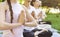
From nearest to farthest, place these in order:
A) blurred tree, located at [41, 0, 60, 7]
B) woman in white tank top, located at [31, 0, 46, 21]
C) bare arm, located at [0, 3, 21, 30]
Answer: bare arm, located at [0, 3, 21, 30]
woman in white tank top, located at [31, 0, 46, 21]
blurred tree, located at [41, 0, 60, 7]

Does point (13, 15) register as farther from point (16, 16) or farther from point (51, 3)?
point (51, 3)

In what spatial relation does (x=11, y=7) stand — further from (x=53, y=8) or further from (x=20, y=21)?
(x=53, y=8)

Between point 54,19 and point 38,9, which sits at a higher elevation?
point 38,9

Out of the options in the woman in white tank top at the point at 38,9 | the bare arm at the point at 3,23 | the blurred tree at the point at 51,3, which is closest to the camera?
the bare arm at the point at 3,23

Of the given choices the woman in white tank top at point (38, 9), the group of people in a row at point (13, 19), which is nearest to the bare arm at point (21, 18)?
the group of people in a row at point (13, 19)

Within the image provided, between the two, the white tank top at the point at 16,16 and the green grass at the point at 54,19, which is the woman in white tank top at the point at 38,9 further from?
the white tank top at the point at 16,16

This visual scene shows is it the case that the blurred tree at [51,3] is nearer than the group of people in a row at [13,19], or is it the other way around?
the group of people in a row at [13,19]

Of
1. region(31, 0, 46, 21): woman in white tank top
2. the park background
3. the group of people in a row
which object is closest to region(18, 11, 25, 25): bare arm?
the group of people in a row

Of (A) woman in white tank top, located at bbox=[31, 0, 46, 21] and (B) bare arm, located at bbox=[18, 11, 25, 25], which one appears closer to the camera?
(B) bare arm, located at bbox=[18, 11, 25, 25]

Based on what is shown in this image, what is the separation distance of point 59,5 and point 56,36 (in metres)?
0.32

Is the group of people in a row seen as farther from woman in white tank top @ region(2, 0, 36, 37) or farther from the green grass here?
the green grass

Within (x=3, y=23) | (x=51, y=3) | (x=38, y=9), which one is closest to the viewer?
(x=3, y=23)

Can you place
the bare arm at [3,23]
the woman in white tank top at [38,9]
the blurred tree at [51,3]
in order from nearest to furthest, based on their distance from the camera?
the bare arm at [3,23], the woman in white tank top at [38,9], the blurred tree at [51,3]

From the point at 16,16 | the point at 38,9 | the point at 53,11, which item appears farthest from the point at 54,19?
the point at 16,16
